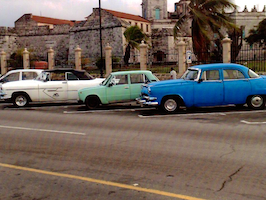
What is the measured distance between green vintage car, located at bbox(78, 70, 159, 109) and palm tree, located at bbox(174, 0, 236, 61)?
1209cm

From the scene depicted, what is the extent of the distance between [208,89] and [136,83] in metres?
3.32

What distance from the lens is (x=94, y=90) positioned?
52.7 feet

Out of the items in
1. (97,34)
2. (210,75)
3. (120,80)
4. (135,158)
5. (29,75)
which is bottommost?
Answer: (135,158)

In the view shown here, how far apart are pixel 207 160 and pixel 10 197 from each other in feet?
11.6

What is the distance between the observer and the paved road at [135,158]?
5.70 metres

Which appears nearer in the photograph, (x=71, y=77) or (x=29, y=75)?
(x=71, y=77)

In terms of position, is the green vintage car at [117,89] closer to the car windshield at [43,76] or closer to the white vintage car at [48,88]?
the white vintage car at [48,88]

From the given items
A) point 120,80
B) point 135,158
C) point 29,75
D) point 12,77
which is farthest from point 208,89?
point 12,77

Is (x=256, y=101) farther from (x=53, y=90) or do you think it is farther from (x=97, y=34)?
(x=97, y=34)

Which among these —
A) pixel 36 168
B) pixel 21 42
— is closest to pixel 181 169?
pixel 36 168

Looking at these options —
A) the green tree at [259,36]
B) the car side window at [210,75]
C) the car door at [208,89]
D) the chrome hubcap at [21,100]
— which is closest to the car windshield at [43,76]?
the chrome hubcap at [21,100]

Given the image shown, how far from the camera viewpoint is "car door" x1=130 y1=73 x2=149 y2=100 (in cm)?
1602

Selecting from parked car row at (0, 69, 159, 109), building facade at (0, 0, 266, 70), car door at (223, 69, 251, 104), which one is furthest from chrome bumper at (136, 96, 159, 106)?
building facade at (0, 0, 266, 70)

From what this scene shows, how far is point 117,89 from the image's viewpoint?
16.0 m
